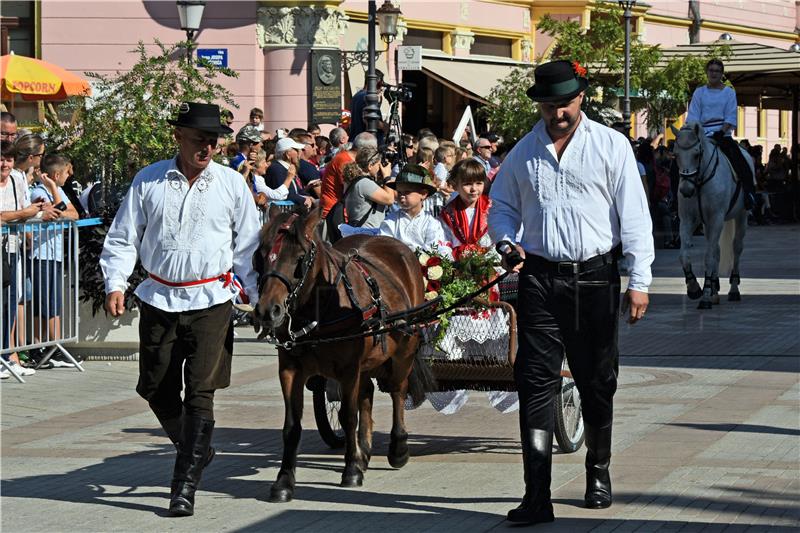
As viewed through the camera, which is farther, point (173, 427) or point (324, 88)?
point (324, 88)

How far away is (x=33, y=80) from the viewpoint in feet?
82.1

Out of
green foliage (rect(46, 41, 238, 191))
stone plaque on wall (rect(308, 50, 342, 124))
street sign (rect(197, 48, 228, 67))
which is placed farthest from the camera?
stone plaque on wall (rect(308, 50, 342, 124))

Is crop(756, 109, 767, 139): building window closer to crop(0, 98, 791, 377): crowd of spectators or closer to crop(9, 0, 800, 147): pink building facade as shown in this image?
crop(9, 0, 800, 147): pink building facade

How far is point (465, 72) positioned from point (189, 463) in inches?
1119

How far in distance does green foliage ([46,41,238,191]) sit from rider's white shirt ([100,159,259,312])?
6.25 meters

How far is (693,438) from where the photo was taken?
1012 cm

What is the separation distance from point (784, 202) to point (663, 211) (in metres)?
8.05

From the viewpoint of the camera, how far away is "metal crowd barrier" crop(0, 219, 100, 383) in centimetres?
1318

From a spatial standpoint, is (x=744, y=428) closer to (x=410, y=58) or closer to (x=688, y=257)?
(x=688, y=257)

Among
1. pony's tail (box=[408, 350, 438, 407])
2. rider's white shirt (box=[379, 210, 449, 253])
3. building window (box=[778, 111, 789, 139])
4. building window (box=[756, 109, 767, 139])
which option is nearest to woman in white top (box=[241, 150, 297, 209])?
rider's white shirt (box=[379, 210, 449, 253])

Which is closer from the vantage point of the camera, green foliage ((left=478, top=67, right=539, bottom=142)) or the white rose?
the white rose

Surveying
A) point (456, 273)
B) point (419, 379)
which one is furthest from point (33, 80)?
point (419, 379)

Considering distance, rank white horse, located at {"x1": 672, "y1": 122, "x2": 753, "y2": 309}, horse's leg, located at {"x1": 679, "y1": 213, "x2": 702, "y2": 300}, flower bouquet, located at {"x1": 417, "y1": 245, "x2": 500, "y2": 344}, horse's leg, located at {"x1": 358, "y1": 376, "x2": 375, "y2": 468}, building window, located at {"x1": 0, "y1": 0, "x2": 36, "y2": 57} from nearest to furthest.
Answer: horse's leg, located at {"x1": 358, "y1": 376, "x2": 375, "y2": 468}, flower bouquet, located at {"x1": 417, "y1": 245, "x2": 500, "y2": 344}, horse's leg, located at {"x1": 679, "y1": 213, "x2": 702, "y2": 300}, white horse, located at {"x1": 672, "y1": 122, "x2": 753, "y2": 309}, building window, located at {"x1": 0, "y1": 0, "x2": 36, "y2": 57}

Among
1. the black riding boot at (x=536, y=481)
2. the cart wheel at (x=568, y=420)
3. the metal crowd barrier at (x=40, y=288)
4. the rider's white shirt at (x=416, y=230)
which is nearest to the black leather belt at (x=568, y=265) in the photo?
the black riding boot at (x=536, y=481)
